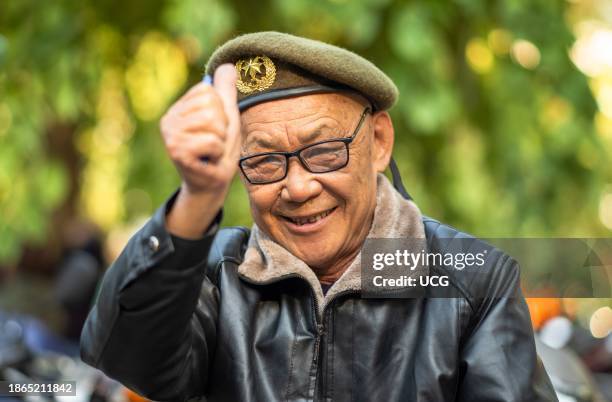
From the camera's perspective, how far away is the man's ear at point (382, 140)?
245 centimetres

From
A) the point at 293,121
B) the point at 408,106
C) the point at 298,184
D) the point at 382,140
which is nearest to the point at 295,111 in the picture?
the point at 293,121

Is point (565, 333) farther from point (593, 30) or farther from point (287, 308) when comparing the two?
point (593, 30)

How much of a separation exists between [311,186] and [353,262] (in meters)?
0.20

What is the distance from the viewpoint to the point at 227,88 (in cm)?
181

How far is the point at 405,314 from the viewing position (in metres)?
2.22

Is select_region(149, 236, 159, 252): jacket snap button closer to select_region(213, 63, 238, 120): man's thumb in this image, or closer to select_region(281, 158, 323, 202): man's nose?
select_region(213, 63, 238, 120): man's thumb

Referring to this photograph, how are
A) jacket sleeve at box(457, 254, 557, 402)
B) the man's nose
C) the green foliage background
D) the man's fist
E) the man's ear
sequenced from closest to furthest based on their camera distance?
the man's fist
jacket sleeve at box(457, 254, 557, 402)
the man's nose
the man's ear
the green foliage background

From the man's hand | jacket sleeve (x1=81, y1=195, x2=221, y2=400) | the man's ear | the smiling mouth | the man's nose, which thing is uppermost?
the man's ear

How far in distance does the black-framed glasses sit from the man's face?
0.01 metres

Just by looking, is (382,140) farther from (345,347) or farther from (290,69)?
(345,347)

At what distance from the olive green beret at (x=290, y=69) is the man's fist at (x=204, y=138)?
0.45 metres

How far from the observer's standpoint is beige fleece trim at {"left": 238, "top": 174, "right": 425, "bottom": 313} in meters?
2.21

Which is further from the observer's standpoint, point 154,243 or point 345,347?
point 345,347

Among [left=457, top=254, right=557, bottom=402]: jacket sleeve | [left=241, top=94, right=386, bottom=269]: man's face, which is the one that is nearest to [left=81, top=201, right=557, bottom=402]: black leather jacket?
[left=457, top=254, right=557, bottom=402]: jacket sleeve
